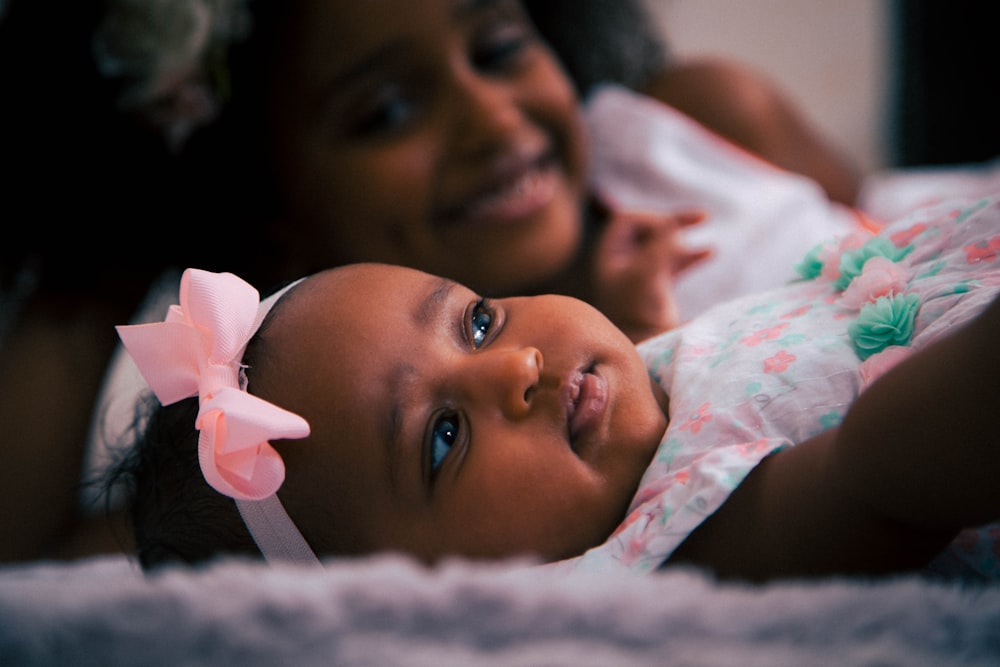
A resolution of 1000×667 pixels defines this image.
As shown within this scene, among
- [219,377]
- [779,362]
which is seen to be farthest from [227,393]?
[779,362]

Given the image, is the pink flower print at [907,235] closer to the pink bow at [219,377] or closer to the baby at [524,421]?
the baby at [524,421]

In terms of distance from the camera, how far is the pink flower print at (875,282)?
62cm

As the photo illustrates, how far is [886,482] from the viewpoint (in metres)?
0.45

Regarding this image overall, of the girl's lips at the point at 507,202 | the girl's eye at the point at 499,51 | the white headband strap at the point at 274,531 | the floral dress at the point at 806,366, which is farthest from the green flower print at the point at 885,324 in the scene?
the girl's eye at the point at 499,51

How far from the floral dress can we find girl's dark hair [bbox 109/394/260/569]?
0.26 m

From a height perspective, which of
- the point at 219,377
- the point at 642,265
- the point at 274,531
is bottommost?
the point at 642,265

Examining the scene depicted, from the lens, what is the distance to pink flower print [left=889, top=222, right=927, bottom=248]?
0.68 meters

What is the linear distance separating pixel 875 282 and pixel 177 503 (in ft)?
1.85

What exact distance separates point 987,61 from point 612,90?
2.13ft

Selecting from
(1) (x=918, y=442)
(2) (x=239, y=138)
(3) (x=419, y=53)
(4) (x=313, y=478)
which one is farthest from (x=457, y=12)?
(1) (x=918, y=442)

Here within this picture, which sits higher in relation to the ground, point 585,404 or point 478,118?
point 478,118

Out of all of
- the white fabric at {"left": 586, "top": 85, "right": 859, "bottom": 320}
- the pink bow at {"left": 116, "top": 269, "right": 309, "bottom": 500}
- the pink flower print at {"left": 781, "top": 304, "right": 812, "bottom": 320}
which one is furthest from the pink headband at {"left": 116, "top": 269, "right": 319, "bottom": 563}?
the white fabric at {"left": 586, "top": 85, "right": 859, "bottom": 320}

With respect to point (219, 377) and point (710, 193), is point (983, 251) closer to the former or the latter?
point (219, 377)

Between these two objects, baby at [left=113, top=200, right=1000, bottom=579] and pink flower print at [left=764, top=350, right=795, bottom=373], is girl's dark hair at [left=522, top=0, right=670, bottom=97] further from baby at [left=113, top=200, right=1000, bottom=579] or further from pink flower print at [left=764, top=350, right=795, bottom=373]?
pink flower print at [left=764, top=350, right=795, bottom=373]
